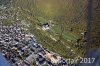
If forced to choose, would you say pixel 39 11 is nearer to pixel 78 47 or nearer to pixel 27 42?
pixel 27 42

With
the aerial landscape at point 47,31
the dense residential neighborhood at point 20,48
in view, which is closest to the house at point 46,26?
the aerial landscape at point 47,31

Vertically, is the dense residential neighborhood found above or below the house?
below

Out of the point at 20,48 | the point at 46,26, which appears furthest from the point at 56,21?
the point at 20,48

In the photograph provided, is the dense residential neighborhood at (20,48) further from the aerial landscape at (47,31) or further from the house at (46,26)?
the house at (46,26)

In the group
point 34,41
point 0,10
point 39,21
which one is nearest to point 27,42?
point 34,41

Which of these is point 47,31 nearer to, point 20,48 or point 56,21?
point 56,21

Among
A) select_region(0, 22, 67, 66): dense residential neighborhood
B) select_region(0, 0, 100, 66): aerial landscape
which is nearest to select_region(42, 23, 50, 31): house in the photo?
select_region(0, 0, 100, 66): aerial landscape

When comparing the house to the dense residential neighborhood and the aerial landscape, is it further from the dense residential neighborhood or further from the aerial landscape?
the dense residential neighborhood

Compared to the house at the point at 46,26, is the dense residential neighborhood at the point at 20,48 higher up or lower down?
lower down
